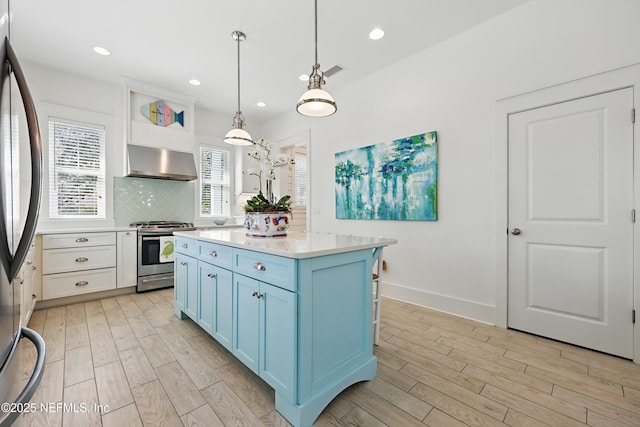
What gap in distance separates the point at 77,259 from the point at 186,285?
1807 mm

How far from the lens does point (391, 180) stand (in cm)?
336

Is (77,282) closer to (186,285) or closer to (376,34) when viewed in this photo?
(186,285)

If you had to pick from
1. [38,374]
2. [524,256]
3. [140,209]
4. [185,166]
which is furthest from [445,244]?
[140,209]

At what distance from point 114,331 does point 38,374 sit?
2.29 metres

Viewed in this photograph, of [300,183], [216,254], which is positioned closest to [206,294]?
[216,254]

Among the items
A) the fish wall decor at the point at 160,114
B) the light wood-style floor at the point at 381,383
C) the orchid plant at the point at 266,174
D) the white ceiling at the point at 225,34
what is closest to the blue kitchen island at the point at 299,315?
the light wood-style floor at the point at 381,383

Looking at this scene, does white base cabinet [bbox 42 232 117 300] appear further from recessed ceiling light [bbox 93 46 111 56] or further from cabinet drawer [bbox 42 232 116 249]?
recessed ceiling light [bbox 93 46 111 56]

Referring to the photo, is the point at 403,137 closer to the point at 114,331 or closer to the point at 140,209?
the point at 114,331

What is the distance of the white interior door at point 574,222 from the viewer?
204 cm

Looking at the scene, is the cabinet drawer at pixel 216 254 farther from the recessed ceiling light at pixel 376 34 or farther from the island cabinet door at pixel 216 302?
the recessed ceiling light at pixel 376 34

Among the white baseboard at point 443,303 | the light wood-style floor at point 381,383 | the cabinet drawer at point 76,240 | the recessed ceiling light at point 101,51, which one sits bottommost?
the light wood-style floor at point 381,383

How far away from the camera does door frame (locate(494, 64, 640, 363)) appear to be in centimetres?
198

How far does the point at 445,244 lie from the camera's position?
2.96 meters

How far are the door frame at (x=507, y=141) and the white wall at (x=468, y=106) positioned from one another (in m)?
0.04
